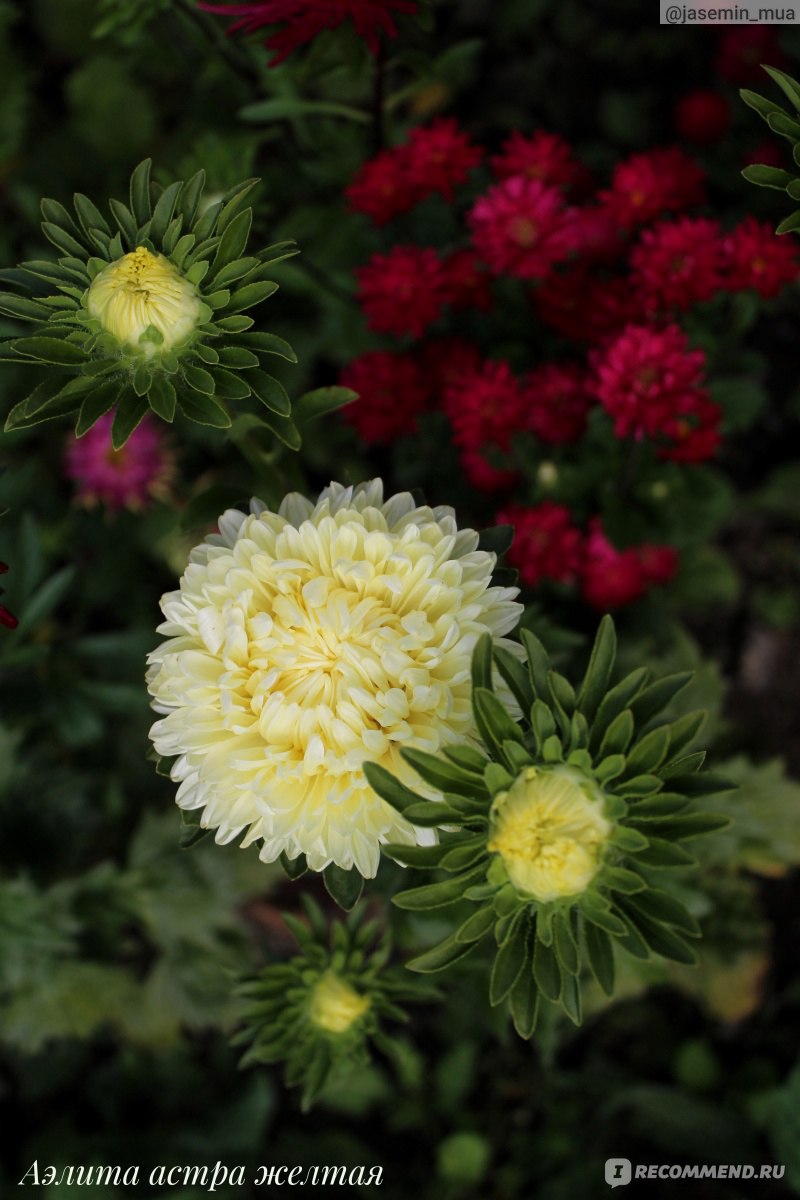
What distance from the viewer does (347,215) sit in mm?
1767

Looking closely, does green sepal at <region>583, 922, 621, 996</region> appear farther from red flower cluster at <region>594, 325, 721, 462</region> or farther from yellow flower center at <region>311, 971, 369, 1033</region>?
red flower cluster at <region>594, 325, 721, 462</region>

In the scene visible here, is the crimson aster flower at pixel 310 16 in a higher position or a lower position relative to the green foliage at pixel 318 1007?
higher

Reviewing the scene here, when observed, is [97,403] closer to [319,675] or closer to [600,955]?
[319,675]

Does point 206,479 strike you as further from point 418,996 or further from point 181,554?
point 418,996

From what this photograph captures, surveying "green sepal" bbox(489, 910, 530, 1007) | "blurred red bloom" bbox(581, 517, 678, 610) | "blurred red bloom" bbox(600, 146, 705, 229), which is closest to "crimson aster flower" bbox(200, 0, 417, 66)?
"blurred red bloom" bbox(600, 146, 705, 229)

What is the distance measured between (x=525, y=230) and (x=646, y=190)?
7.6 inches

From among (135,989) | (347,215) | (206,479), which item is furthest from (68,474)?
(135,989)

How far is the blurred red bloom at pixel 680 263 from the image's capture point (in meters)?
1.34

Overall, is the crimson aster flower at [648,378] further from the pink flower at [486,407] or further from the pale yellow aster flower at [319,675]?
the pale yellow aster flower at [319,675]

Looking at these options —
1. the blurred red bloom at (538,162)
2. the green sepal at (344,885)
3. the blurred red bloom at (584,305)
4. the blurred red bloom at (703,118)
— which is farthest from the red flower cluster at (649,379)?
the blurred red bloom at (703,118)

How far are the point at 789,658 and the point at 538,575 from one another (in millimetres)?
1023

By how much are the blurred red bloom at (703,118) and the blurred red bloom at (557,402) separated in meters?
0.76

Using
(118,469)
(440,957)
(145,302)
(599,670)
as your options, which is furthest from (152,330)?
(118,469)

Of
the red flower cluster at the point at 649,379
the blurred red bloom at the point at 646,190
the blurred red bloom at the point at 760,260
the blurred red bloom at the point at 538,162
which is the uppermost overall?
the blurred red bloom at the point at 538,162
